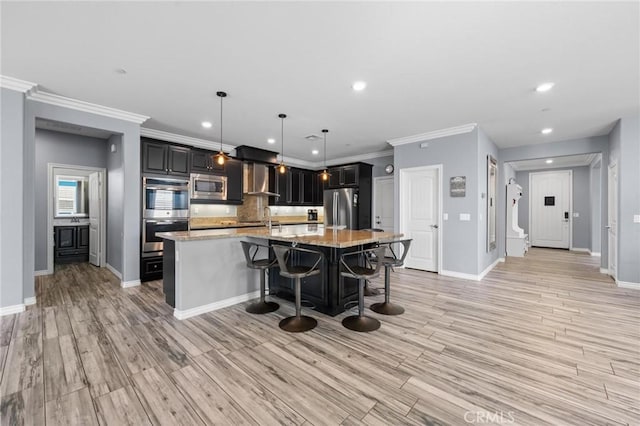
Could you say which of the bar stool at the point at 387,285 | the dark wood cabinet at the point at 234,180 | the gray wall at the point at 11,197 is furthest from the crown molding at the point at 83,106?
the bar stool at the point at 387,285

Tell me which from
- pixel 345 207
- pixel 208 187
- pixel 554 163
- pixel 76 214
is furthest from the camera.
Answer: pixel 554 163

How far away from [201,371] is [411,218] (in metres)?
4.72

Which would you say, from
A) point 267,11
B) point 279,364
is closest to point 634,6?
point 267,11

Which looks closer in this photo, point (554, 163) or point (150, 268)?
point (150, 268)

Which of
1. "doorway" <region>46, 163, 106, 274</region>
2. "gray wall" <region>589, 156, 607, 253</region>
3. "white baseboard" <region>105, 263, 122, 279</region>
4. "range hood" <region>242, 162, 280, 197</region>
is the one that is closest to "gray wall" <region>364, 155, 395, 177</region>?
"range hood" <region>242, 162, 280, 197</region>

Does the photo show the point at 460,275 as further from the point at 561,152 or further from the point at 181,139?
the point at 181,139

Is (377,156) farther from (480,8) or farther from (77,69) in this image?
(77,69)

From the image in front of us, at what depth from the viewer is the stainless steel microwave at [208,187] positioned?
5.39 metres

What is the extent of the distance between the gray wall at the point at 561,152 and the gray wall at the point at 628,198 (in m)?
1.09

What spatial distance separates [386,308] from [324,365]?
136 centimetres

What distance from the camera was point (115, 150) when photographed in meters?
4.86

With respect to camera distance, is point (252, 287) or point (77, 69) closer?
point (77, 69)

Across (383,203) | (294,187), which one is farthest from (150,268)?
(383,203)

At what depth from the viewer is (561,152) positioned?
565 centimetres
